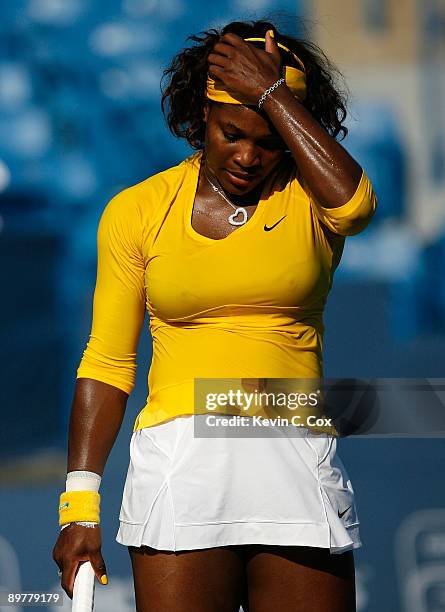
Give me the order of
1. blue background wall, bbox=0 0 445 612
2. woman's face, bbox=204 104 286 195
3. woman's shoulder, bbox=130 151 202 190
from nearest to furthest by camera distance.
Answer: woman's face, bbox=204 104 286 195
woman's shoulder, bbox=130 151 202 190
blue background wall, bbox=0 0 445 612

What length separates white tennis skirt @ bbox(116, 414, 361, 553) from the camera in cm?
193

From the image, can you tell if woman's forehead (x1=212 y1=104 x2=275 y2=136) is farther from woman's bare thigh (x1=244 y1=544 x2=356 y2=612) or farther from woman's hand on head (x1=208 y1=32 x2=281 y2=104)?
woman's bare thigh (x1=244 y1=544 x2=356 y2=612)

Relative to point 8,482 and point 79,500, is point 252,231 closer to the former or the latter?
point 79,500

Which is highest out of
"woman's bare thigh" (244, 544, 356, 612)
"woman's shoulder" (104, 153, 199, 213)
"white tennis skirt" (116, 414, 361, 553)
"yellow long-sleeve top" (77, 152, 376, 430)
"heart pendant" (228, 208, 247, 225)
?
"woman's shoulder" (104, 153, 199, 213)

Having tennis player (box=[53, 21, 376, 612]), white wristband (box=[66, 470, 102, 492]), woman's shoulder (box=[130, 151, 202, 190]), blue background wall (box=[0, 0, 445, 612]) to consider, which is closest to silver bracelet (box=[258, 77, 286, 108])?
tennis player (box=[53, 21, 376, 612])

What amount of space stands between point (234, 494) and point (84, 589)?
304mm

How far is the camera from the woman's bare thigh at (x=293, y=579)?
1943 mm

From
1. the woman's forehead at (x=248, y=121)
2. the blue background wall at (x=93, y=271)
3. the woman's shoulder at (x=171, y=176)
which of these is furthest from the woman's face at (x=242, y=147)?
the blue background wall at (x=93, y=271)

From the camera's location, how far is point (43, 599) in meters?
3.68

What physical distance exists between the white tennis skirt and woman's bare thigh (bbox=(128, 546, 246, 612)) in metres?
0.02

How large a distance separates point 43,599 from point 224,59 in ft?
7.20

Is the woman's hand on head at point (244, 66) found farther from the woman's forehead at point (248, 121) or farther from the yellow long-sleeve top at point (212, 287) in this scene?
the yellow long-sleeve top at point (212, 287)

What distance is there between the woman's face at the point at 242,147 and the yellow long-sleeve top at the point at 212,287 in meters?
0.06

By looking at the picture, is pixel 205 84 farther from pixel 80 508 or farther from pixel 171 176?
pixel 80 508
